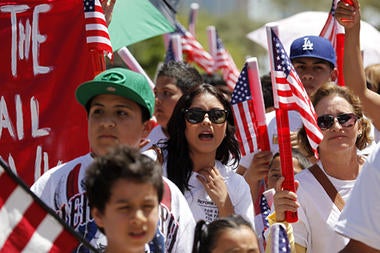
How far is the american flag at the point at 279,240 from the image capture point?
5.48 m

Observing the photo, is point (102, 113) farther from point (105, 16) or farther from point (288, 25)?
point (288, 25)

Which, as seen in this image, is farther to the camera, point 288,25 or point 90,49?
point 288,25

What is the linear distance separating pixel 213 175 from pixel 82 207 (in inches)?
56.4

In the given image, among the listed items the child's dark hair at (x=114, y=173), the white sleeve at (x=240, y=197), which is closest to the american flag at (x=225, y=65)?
the white sleeve at (x=240, y=197)

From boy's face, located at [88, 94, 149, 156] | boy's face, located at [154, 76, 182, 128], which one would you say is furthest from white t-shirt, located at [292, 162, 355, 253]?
boy's face, located at [154, 76, 182, 128]

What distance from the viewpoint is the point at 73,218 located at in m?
5.63

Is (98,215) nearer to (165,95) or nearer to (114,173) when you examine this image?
(114,173)

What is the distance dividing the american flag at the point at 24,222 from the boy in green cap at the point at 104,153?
2.11 ft

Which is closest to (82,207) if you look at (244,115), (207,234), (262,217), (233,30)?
(207,234)

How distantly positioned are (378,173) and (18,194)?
155cm

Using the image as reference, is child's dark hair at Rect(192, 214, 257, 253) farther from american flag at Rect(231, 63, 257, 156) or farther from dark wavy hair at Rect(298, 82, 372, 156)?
american flag at Rect(231, 63, 257, 156)

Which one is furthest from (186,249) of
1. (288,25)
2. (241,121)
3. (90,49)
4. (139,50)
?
(139,50)

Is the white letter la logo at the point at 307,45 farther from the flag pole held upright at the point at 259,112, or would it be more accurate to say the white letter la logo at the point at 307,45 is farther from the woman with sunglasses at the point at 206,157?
the woman with sunglasses at the point at 206,157

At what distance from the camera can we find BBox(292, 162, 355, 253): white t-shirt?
654 centimetres
